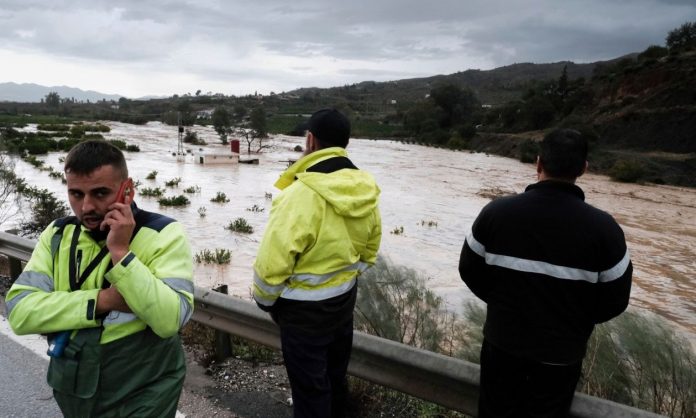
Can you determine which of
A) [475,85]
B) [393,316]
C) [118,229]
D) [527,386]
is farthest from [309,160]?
[475,85]

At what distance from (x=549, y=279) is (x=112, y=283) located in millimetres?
1801

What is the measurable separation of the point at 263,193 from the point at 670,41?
180ft

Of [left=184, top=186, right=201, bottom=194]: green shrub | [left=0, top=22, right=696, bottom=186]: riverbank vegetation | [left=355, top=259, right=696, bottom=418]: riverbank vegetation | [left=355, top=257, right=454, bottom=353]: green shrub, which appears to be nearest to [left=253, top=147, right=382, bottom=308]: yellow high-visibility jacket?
[left=355, top=259, right=696, bottom=418]: riverbank vegetation

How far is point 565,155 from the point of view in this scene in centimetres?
235

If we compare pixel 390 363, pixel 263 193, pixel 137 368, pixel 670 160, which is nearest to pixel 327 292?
pixel 390 363

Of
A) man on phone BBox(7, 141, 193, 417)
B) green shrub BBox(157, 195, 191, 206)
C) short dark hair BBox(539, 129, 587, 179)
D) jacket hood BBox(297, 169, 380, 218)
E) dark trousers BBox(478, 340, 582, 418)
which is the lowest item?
green shrub BBox(157, 195, 191, 206)

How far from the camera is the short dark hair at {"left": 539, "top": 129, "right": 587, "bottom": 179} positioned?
235 centimetres

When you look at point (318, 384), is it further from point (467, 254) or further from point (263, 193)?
point (263, 193)

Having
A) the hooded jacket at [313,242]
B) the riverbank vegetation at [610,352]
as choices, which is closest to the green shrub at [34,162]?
the riverbank vegetation at [610,352]

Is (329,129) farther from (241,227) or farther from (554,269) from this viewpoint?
(241,227)

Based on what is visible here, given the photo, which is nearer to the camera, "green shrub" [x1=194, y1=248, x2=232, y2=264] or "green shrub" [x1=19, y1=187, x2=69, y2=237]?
"green shrub" [x1=19, y1=187, x2=69, y2=237]

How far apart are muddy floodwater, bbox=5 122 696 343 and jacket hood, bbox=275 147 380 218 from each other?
5.58 m

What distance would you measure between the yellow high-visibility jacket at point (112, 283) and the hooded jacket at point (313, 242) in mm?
527

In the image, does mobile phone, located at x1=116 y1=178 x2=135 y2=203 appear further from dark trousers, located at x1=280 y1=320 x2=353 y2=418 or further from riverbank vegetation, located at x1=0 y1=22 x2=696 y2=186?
riverbank vegetation, located at x1=0 y1=22 x2=696 y2=186
